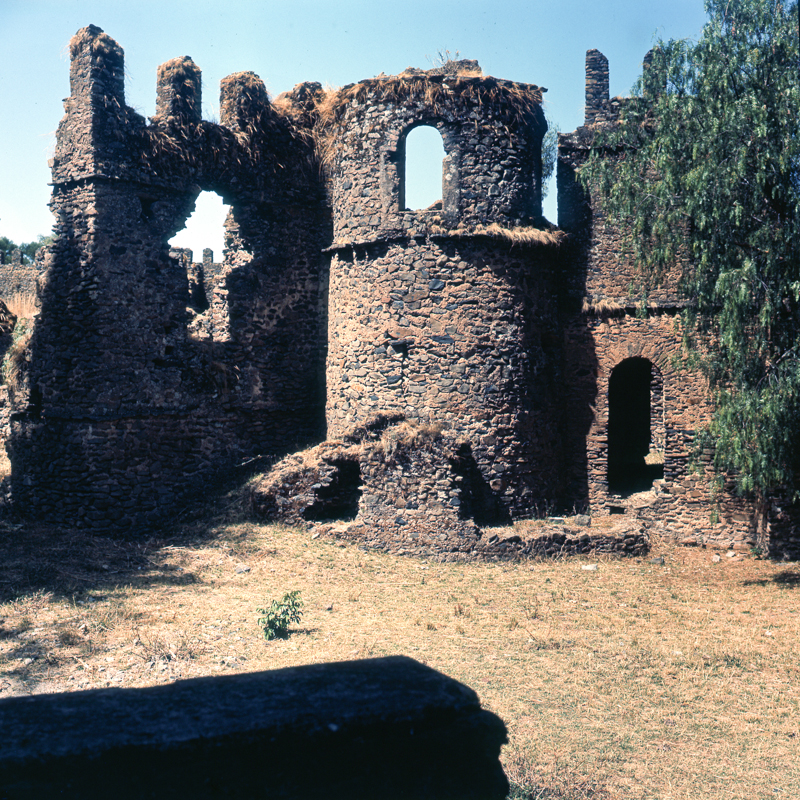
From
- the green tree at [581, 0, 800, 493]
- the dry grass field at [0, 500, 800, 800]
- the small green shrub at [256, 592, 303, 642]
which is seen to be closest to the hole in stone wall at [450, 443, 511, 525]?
the dry grass field at [0, 500, 800, 800]

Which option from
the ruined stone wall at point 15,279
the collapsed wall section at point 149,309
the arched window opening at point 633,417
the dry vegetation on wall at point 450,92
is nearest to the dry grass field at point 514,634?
the collapsed wall section at point 149,309

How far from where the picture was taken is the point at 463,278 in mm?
12781

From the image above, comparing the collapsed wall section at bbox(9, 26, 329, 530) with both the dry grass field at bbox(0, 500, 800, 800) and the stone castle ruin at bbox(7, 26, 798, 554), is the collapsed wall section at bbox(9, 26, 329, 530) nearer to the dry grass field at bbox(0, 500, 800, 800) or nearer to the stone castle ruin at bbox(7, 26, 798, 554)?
the stone castle ruin at bbox(7, 26, 798, 554)

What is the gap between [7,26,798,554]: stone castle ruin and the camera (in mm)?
12773

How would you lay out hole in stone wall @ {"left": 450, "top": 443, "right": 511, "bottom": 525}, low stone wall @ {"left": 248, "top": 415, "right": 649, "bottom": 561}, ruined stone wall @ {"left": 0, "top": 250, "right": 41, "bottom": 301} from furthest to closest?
ruined stone wall @ {"left": 0, "top": 250, "right": 41, "bottom": 301} < hole in stone wall @ {"left": 450, "top": 443, "right": 511, "bottom": 525} < low stone wall @ {"left": 248, "top": 415, "right": 649, "bottom": 561}

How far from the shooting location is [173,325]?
13914 millimetres

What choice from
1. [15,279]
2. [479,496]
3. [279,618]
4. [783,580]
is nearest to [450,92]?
[479,496]

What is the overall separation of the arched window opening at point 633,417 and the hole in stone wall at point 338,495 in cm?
681

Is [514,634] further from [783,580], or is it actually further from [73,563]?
[73,563]

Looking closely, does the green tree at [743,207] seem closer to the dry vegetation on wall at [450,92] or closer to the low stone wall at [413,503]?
the dry vegetation on wall at [450,92]

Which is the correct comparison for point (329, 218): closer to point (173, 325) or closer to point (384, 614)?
point (173, 325)

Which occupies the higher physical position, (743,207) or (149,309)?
(743,207)

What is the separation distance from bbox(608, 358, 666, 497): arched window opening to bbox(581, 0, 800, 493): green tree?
637 cm

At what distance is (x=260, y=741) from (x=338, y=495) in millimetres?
11194
